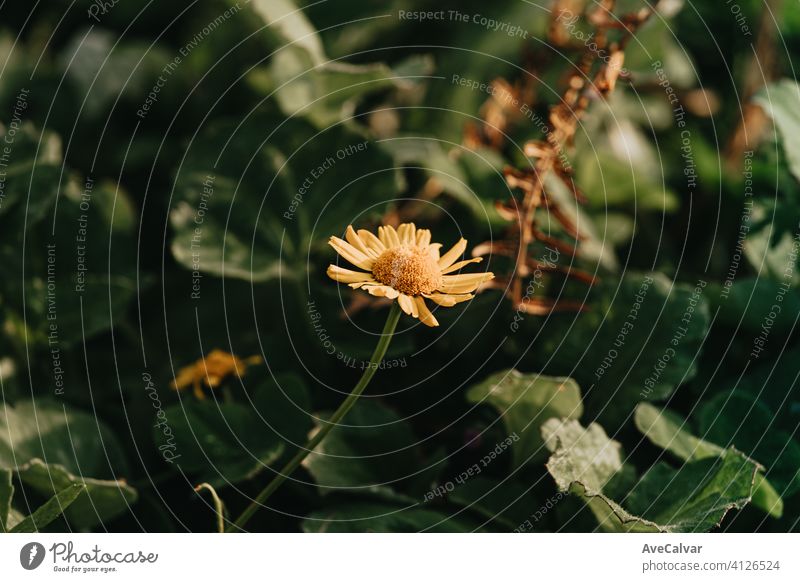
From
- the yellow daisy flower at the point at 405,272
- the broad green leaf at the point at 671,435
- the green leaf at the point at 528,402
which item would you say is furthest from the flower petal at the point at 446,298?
the broad green leaf at the point at 671,435

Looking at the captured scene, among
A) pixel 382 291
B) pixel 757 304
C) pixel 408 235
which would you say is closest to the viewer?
pixel 382 291

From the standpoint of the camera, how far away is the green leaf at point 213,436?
0.74 meters

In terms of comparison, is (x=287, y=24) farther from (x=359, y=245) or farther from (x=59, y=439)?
(x=59, y=439)

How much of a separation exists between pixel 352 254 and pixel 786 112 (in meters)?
0.46

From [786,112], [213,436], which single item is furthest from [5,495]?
[786,112]

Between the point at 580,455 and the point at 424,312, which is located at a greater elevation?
the point at 424,312

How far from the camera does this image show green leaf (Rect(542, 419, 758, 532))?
639 millimetres

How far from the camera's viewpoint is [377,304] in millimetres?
836

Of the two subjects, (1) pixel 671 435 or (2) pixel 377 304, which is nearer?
(1) pixel 671 435

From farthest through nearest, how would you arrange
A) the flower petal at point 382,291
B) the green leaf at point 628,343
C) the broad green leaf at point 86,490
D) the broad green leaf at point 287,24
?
the broad green leaf at point 287,24, the green leaf at point 628,343, the broad green leaf at point 86,490, the flower petal at point 382,291

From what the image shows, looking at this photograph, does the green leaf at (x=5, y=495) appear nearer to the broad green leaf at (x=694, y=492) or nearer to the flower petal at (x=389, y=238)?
the flower petal at (x=389, y=238)

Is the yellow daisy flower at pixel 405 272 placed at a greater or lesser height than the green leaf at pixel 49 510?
greater

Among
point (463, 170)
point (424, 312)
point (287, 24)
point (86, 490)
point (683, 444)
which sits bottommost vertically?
point (86, 490)

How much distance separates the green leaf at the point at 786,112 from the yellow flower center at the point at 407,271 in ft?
1.20
